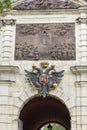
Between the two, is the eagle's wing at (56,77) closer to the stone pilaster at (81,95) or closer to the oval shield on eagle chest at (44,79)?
the oval shield on eagle chest at (44,79)

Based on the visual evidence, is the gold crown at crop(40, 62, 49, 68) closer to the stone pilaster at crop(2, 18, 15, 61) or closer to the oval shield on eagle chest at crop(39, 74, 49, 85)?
the oval shield on eagle chest at crop(39, 74, 49, 85)

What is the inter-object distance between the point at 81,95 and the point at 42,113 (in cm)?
517

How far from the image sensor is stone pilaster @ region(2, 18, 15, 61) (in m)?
14.9

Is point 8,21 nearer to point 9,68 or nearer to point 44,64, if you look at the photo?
point 9,68

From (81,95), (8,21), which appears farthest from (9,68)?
(81,95)

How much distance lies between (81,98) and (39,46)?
265 centimetres

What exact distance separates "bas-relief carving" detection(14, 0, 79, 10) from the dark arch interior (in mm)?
3703

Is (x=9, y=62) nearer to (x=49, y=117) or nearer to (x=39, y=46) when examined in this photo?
(x=39, y=46)

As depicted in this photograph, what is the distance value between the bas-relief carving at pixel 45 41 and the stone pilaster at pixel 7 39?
11.0 inches

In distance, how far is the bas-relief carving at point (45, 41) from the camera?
1484cm

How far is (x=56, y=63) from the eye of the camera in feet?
48.3

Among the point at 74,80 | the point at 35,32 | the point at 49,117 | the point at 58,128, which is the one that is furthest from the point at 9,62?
the point at 58,128

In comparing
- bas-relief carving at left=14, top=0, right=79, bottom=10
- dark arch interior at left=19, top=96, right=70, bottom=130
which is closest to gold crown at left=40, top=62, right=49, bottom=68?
dark arch interior at left=19, top=96, right=70, bottom=130

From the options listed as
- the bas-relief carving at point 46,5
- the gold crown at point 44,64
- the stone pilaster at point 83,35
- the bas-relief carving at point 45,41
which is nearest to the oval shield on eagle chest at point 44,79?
the gold crown at point 44,64
